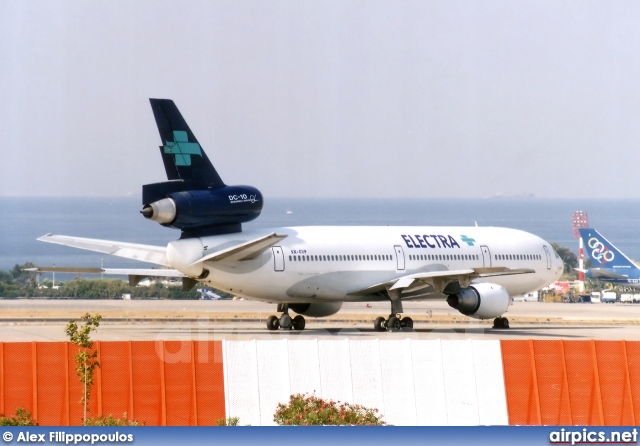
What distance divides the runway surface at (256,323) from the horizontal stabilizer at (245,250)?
98.3 inches

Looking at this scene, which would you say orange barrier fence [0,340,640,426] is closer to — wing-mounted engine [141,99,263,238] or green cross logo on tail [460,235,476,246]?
wing-mounted engine [141,99,263,238]

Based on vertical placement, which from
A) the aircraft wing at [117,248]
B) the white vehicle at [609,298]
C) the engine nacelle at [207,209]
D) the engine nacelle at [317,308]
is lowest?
the engine nacelle at [317,308]

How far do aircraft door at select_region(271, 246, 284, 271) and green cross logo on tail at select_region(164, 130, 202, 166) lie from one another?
4.59 metres

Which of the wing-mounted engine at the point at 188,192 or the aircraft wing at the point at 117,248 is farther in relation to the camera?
the aircraft wing at the point at 117,248

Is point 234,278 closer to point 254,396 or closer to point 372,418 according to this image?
point 254,396

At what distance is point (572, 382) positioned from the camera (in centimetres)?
2288

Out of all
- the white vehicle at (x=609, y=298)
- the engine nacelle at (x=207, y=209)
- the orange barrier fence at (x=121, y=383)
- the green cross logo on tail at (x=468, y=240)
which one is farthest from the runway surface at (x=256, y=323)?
the white vehicle at (x=609, y=298)

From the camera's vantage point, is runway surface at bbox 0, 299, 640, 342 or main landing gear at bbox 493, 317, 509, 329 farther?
main landing gear at bbox 493, 317, 509, 329

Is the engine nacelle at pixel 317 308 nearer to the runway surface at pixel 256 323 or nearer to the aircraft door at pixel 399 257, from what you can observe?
the runway surface at pixel 256 323

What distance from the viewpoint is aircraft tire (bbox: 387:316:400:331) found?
126 ft

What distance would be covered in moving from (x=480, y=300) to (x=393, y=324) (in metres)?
3.13

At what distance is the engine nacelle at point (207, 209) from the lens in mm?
32550

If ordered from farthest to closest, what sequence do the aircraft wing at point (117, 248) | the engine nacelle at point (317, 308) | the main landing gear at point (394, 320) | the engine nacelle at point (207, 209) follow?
the engine nacelle at point (317, 308), the main landing gear at point (394, 320), the aircraft wing at point (117, 248), the engine nacelle at point (207, 209)

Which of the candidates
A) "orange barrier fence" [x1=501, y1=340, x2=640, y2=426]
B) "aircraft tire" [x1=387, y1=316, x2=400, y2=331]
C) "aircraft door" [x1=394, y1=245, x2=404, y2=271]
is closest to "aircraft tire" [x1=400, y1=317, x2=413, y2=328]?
"aircraft tire" [x1=387, y1=316, x2=400, y2=331]
